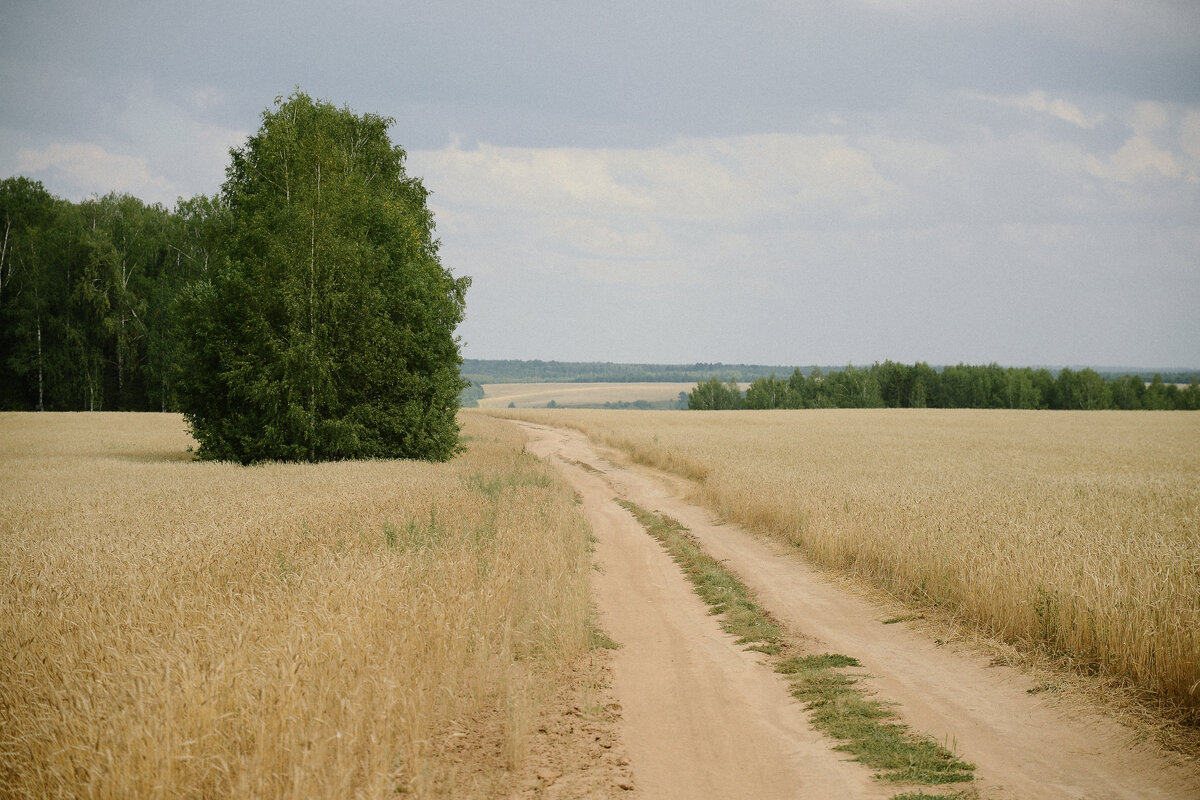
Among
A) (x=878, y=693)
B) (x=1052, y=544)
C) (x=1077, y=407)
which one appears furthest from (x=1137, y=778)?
(x=1077, y=407)

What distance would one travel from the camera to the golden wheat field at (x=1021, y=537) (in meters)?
7.21

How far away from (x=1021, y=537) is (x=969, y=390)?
461ft

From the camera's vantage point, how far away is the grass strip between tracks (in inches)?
220

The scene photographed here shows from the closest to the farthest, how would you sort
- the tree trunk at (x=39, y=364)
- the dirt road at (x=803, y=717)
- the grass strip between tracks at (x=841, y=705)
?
the dirt road at (x=803, y=717) → the grass strip between tracks at (x=841, y=705) → the tree trunk at (x=39, y=364)

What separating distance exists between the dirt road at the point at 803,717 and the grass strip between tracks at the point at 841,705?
0.61 ft

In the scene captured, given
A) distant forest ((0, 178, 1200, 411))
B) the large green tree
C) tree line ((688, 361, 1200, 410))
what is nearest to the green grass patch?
the large green tree

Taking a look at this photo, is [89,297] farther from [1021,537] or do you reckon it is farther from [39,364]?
[1021,537]

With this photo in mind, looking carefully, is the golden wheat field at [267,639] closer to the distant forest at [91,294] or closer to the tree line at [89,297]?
the distant forest at [91,294]

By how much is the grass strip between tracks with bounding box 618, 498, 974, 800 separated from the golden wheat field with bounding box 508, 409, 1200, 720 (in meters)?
2.56

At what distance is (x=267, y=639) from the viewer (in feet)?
19.8

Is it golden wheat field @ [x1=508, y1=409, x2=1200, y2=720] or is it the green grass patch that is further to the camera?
the green grass patch

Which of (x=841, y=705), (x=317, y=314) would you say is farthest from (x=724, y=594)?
(x=317, y=314)

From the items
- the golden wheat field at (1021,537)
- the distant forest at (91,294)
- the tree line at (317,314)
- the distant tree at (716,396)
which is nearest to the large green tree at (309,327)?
the tree line at (317,314)

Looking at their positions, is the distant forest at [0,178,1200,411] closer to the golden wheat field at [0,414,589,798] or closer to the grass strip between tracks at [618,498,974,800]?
the golden wheat field at [0,414,589,798]
